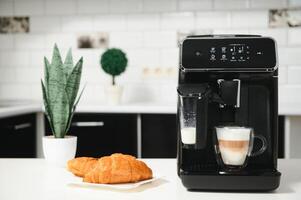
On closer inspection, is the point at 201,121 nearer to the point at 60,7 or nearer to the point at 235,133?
the point at 235,133

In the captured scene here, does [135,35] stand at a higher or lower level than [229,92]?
higher

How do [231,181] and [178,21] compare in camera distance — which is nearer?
[231,181]

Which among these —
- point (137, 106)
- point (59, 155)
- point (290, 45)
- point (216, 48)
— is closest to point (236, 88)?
point (216, 48)

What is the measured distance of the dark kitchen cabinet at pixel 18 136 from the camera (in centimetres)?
274

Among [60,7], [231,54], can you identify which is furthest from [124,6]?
[231,54]

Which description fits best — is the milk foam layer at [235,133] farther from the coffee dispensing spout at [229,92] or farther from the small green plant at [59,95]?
the small green plant at [59,95]

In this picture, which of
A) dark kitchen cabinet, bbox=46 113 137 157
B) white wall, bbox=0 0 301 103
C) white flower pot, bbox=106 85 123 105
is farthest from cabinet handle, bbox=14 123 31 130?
white wall, bbox=0 0 301 103

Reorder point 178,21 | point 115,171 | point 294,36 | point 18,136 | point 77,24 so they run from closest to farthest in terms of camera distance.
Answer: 1. point 115,171
2. point 18,136
3. point 294,36
4. point 178,21
5. point 77,24

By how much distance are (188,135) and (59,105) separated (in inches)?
19.5

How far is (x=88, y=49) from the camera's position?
3.58 metres

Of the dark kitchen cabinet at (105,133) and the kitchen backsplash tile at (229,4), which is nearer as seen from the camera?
the dark kitchen cabinet at (105,133)

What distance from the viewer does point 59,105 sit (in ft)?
4.74

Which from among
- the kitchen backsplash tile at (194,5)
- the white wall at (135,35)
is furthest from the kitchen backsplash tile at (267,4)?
the kitchen backsplash tile at (194,5)

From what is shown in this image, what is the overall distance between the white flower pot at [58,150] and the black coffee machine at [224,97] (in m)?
0.38
